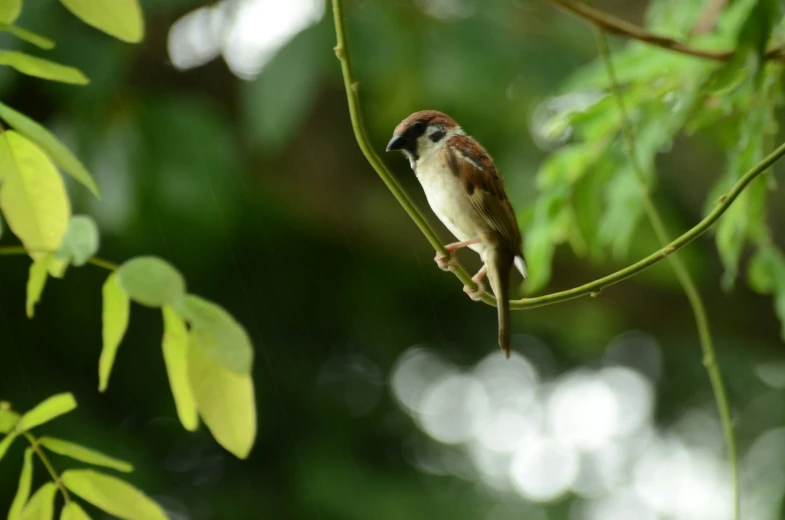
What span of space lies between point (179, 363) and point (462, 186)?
0.51 m

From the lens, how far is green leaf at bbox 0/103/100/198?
36.2 inches

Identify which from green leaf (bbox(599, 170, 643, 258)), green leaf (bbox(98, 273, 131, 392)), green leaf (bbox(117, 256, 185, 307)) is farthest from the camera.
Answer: green leaf (bbox(599, 170, 643, 258))

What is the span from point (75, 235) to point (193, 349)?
0.18 meters

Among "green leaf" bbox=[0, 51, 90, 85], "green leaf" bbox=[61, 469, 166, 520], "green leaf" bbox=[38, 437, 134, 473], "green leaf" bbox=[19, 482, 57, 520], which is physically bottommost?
"green leaf" bbox=[19, 482, 57, 520]

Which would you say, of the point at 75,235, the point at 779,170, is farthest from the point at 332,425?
the point at 75,235

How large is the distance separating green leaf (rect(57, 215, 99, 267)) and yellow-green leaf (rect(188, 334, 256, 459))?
0.14 m

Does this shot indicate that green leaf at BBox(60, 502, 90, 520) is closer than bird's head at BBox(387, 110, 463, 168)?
Yes

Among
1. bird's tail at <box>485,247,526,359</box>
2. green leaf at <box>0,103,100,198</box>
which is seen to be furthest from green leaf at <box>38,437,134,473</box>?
bird's tail at <box>485,247,526,359</box>

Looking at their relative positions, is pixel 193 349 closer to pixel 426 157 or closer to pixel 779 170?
pixel 426 157

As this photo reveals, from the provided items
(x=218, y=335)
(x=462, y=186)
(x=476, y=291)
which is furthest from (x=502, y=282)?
(x=218, y=335)

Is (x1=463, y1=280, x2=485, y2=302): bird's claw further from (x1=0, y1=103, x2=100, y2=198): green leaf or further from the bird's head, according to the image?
(x1=0, y1=103, x2=100, y2=198): green leaf

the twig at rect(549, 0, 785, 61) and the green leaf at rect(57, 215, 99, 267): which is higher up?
the twig at rect(549, 0, 785, 61)

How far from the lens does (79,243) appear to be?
94 centimetres

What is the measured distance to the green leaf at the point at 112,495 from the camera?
96 centimetres
